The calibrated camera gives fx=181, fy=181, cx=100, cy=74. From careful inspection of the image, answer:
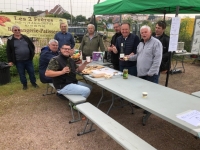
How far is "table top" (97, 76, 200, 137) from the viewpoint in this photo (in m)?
1.85

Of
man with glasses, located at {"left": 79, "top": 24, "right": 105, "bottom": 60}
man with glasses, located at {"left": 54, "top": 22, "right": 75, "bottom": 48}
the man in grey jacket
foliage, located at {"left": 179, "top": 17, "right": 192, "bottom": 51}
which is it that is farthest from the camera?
foliage, located at {"left": 179, "top": 17, "right": 192, "bottom": 51}

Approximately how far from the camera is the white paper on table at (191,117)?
5.73 ft

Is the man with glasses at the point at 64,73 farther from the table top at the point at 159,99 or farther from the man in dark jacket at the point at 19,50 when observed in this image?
the man in dark jacket at the point at 19,50

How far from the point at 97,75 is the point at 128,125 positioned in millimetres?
1016

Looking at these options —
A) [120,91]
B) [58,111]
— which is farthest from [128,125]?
[58,111]

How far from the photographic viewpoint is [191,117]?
1842mm

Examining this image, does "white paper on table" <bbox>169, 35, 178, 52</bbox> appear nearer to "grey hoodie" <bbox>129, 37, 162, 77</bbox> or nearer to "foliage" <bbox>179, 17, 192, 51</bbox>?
"grey hoodie" <bbox>129, 37, 162, 77</bbox>

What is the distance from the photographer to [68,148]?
8.34 feet

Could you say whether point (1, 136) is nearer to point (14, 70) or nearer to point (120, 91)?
point (120, 91)

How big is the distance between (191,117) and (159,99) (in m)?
0.48

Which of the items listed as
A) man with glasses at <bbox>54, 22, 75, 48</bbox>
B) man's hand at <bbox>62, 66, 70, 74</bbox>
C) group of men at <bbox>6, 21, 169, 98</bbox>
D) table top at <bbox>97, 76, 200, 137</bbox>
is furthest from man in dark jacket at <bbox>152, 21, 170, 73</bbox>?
man with glasses at <bbox>54, 22, 75, 48</bbox>

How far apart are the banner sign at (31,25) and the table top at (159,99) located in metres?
3.86

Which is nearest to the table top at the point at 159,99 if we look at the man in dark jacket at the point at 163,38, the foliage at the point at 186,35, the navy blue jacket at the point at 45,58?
the man in dark jacket at the point at 163,38

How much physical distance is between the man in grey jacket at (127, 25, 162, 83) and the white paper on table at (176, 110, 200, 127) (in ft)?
4.06
